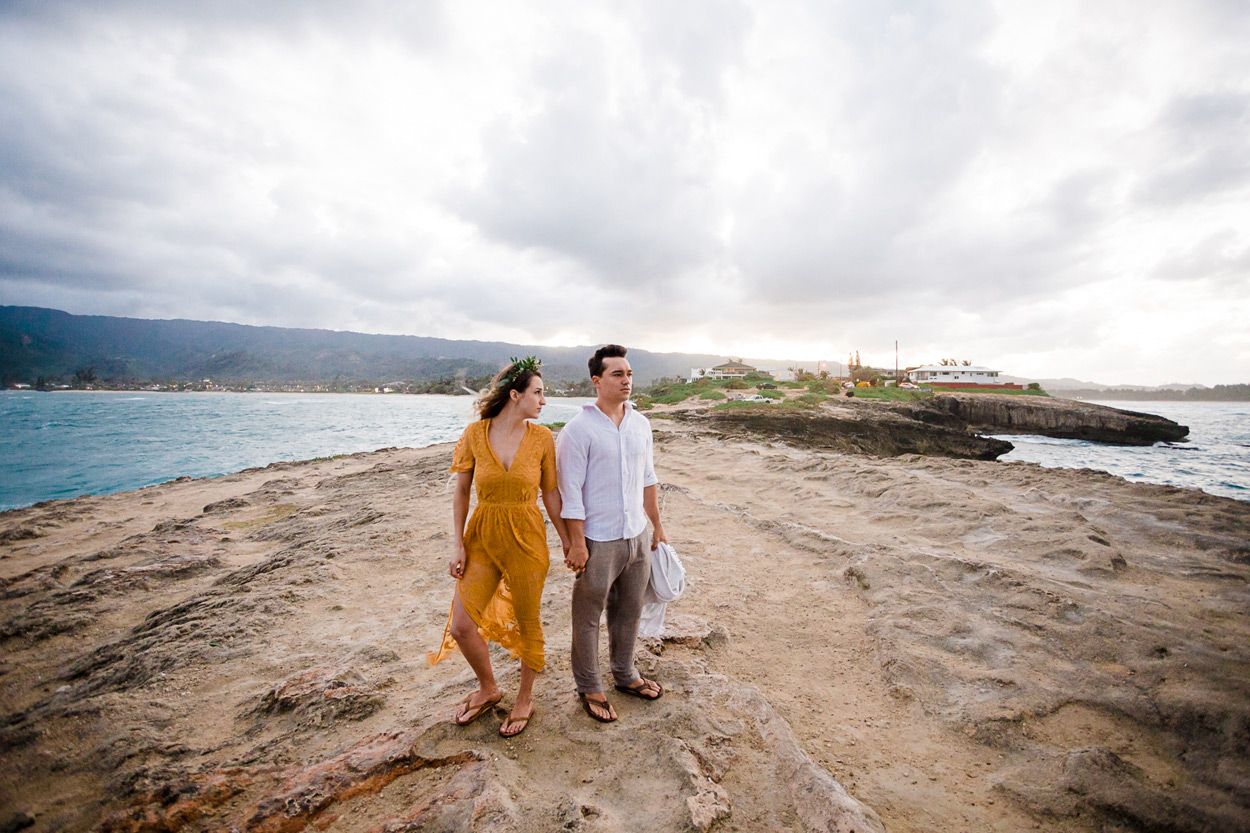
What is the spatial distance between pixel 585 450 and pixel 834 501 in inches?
235

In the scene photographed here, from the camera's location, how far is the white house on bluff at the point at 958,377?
143 ft

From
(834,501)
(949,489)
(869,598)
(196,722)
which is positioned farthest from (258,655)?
(949,489)

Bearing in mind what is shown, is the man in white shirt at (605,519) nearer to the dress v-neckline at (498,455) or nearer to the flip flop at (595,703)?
the flip flop at (595,703)

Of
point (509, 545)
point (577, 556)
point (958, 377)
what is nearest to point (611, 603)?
point (577, 556)

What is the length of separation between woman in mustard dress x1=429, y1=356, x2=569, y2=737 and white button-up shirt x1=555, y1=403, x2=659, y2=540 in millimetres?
Answer: 135

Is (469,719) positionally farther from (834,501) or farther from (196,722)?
(834,501)

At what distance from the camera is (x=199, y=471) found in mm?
14891

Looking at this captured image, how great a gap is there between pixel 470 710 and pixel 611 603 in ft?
3.09

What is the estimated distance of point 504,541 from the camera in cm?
251

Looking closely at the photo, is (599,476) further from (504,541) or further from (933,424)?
(933,424)

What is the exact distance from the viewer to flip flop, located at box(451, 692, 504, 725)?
250 centimetres

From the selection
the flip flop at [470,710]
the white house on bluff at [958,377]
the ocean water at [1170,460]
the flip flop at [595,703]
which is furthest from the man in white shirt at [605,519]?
the white house on bluff at [958,377]

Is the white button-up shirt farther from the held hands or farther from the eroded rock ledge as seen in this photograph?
the eroded rock ledge

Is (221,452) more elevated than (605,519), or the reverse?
(605,519)
